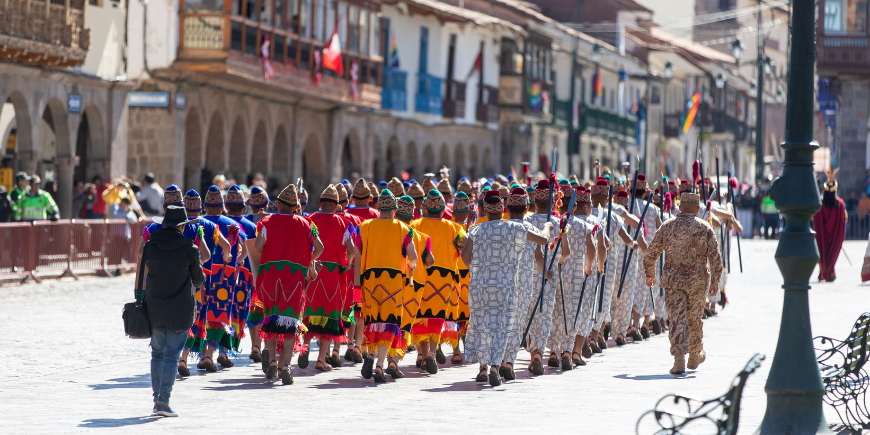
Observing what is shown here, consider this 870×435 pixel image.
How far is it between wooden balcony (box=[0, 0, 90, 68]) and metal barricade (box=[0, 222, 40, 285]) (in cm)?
469

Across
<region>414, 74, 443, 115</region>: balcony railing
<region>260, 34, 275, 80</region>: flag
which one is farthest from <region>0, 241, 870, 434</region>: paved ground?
<region>414, 74, 443, 115</region>: balcony railing

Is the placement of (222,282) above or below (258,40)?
below

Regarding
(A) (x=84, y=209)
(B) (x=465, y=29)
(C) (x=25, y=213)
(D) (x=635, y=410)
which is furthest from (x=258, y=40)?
(D) (x=635, y=410)

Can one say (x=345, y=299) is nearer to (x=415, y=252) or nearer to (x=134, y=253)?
(x=415, y=252)

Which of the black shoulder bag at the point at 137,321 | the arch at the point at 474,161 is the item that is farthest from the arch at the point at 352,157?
the black shoulder bag at the point at 137,321

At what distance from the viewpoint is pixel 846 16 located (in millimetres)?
43469

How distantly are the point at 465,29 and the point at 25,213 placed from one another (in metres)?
27.1

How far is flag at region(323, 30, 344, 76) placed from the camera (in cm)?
3503

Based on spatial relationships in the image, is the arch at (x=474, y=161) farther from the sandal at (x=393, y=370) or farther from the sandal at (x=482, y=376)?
the sandal at (x=482, y=376)

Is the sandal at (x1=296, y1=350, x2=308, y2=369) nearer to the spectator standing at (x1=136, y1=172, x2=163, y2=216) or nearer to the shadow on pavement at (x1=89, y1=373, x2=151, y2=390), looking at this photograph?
the shadow on pavement at (x1=89, y1=373, x2=151, y2=390)

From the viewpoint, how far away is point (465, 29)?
47.8m

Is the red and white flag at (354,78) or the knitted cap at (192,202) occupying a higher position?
the red and white flag at (354,78)

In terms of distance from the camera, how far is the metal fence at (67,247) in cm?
2067

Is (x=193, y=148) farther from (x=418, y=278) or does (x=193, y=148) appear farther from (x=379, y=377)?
(x=379, y=377)
